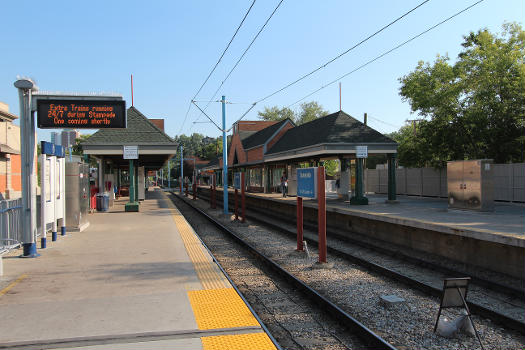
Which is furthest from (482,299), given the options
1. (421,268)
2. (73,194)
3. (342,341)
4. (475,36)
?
(475,36)

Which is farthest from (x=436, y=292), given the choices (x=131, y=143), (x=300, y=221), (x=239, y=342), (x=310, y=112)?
(x=310, y=112)

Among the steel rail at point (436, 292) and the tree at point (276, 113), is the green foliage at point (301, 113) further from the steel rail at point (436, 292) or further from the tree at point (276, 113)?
the steel rail at point (436, 292)

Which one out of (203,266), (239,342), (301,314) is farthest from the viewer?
(203,266)

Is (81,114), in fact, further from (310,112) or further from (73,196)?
(310,112)

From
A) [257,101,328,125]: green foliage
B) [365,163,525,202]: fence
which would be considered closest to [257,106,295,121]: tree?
[257,101,328,125]: green foliage

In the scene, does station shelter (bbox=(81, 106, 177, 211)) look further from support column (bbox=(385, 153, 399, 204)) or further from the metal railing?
support column (bbox=(385, 153, 399, 204))

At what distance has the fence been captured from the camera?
16312 millimetres

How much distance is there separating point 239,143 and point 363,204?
1120 inches

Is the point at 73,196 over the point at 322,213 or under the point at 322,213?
over

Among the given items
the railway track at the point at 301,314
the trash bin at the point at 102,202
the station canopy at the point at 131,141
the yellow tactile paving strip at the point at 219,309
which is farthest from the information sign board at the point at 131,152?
the yellow tactile paving strip at the point at 219,309

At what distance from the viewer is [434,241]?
10727 mm

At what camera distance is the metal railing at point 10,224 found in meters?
8.39

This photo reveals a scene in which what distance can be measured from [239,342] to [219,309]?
102cm

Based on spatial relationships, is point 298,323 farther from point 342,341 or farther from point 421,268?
point 421,268
